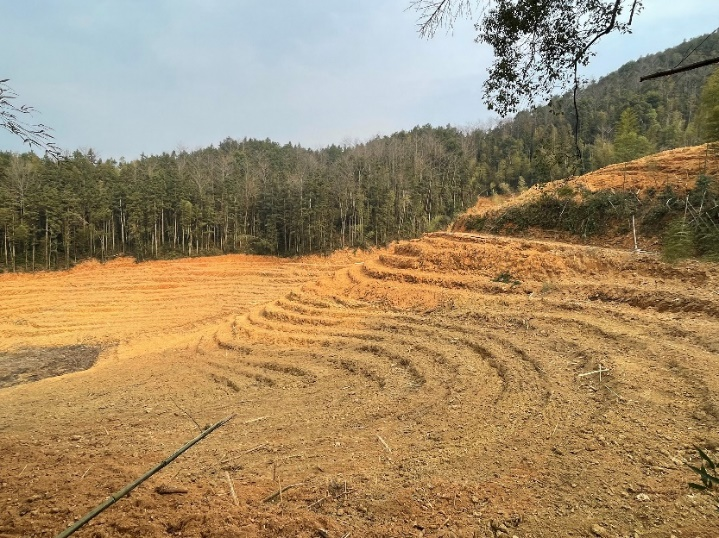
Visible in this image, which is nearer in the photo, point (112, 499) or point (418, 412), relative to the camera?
point (112, 499)

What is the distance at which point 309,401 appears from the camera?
241 inches

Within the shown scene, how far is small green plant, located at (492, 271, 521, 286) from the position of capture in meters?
10.2

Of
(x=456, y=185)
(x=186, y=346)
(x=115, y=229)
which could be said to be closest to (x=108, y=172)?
(x=115, y=229)

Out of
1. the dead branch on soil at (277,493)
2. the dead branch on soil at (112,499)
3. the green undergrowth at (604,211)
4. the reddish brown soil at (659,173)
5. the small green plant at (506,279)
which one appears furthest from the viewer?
the reddish brown soil at (659,173)

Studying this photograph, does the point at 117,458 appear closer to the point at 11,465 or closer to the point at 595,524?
A: the point at 11,465

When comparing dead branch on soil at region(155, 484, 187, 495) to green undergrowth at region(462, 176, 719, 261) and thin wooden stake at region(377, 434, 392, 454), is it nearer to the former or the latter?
thin wooden stake at region(377, 434, 392, 454)

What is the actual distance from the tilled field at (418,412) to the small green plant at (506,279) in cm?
7

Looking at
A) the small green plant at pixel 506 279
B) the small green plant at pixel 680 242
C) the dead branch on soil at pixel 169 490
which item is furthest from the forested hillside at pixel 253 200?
the dead branch on soil at pixel 169 490

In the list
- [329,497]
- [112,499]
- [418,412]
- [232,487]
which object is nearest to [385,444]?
[418,412]

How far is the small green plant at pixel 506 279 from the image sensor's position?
10242 millimetres

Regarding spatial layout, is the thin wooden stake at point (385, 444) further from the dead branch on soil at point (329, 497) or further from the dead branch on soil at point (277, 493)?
the dead branch on soil at point (277, 493)

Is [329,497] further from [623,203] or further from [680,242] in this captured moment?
[623,203]

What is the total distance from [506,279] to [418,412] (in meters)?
6.54

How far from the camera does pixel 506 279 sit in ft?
34.8
